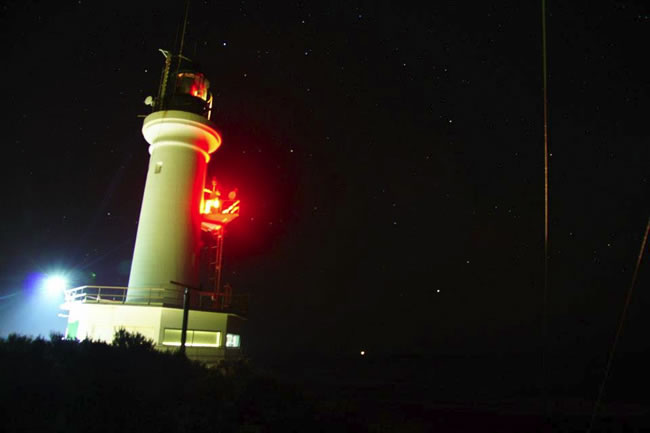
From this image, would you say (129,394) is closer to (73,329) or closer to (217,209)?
(73,329)

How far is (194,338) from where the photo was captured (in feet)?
65.4

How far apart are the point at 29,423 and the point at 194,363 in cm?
585

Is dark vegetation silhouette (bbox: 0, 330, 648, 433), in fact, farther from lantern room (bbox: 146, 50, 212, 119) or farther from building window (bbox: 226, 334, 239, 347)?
lantern room (bbox: 146, 50, 212, 119)

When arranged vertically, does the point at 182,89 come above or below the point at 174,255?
above

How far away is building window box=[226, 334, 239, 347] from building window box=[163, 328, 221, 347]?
54 cm

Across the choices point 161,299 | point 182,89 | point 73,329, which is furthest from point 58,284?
point 182,89

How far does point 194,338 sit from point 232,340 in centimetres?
206

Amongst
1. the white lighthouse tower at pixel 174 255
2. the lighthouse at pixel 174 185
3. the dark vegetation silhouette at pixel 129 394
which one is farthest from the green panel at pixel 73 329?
the dark vegetation silhouette at pixel 129 394

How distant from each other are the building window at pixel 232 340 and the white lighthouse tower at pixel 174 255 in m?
0.04

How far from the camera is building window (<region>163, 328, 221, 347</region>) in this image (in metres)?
19.1

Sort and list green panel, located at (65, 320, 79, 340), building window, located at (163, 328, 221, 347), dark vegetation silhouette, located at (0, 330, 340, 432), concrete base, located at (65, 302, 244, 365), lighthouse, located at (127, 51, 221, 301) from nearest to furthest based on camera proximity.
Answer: dark vegetation silhouette, located at (0, 330, 340, 432) → concrete base, located at (65, 302, 244, 365) → building window, located at (163, 328, 221, 347) → lighthouse, located at (127, 51, 221, 301) → green panel, located at (65, 320, 79, 340)

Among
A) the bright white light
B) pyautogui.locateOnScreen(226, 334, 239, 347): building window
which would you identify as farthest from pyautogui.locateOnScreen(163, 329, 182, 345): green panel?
the bright white light

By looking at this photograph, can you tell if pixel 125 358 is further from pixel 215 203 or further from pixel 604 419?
pixel 604 419

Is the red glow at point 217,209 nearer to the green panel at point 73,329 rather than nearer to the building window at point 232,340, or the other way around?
the building window at point 232,340
